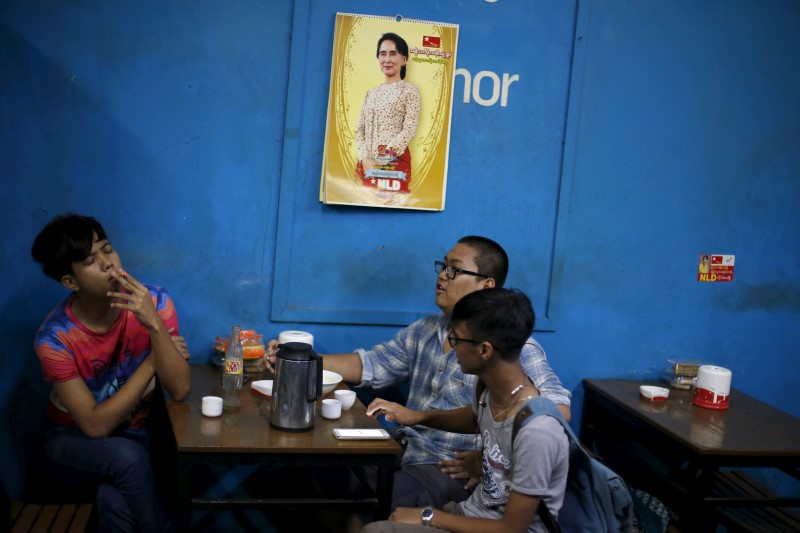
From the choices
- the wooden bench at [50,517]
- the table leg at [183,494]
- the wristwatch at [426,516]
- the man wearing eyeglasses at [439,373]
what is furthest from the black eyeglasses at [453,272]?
the wooden bench at [50,517]

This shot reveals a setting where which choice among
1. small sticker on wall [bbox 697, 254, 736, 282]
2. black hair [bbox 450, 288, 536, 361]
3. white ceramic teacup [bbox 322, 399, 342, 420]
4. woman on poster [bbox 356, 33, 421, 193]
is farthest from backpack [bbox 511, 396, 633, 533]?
small sticker on wall [bbox 697, 254, 736, 282]

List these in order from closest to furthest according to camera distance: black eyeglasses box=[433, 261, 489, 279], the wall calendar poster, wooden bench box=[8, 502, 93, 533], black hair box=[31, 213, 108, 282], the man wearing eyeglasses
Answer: wooden bench box=[8, 502, 93, 533] < black hair box=[31, 213, 108, 282] < the man wearing eyeglasses < black eyeglasses box=[433, 261, 489, 279] < the wall calendar poster

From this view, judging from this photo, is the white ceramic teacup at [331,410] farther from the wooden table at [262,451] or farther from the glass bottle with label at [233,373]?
the glass bottle with label at [233,373]

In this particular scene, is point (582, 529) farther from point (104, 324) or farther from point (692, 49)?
point (692, 49)

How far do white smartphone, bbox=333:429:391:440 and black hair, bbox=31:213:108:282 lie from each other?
1.05m

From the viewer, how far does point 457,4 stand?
3.26 meters

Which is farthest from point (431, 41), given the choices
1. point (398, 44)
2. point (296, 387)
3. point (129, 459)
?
point (129, 459)

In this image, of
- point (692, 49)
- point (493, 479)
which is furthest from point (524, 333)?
point (692, 49)

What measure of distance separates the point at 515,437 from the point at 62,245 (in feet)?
5.25

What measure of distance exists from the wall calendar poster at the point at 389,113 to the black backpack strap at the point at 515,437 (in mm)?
1411

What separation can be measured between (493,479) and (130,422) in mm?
1388

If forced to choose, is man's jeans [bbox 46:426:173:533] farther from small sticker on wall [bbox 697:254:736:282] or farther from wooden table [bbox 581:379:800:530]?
small sticker on wall [bbox 697:254:736:282]

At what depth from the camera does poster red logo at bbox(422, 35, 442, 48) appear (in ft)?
10.6

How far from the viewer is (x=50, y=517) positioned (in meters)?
2.52
